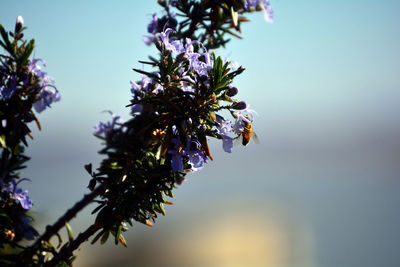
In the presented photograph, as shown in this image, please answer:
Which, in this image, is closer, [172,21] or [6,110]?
[6,110]

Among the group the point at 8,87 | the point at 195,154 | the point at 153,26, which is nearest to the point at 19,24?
the point at 8,87

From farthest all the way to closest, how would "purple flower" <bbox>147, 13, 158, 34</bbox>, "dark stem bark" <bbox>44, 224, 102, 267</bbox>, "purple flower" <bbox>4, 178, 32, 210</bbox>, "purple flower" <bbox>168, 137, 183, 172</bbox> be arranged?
"purple flower" <bbox>147, 13, 158, 34</bbox>
"purple flower" <bbox>4, 178, 32, 210</bbox>
"dark stem bark" <bbox>44, 224, 102, 267</bbox>
"purple flower" <bbox>168, 137, 183, 172</bbox>

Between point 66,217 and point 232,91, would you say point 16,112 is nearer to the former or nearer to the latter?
point 66,217

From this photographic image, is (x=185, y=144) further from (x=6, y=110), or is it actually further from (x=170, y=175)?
(x=6, y=110)

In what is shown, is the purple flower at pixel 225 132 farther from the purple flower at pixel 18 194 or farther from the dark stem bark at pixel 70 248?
the purple flower at pixel 18 194

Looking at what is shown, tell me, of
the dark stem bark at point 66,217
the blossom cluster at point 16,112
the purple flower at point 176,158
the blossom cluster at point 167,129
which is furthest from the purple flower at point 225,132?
the blossom cluster at point 16,112

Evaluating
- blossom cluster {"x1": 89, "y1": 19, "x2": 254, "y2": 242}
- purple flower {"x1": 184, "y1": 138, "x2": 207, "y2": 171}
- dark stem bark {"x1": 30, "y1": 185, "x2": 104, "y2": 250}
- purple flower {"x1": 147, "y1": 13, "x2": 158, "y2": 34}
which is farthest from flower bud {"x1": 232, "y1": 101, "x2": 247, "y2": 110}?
purple flower {"x1": 147, "y1": 13, "x2": 158, "y2": 34}

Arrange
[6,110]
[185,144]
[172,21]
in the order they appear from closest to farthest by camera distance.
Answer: [185,144] < [6,110] < [172,21]

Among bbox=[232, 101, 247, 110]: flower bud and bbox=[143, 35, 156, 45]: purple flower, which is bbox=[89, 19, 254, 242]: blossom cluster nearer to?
bbox=[232, 101, 247, 110]: flower bud

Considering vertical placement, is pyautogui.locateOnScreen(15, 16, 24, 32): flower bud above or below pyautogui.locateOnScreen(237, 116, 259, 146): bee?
above

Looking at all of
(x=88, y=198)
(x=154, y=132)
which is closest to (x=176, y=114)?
(x=154, y=132)

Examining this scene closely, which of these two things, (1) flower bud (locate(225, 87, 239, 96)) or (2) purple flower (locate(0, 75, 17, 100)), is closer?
(1) flower bud (locate(225, 87, 239, 96))
